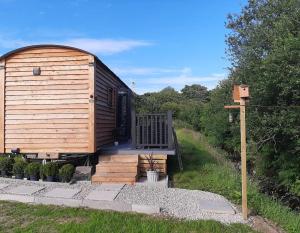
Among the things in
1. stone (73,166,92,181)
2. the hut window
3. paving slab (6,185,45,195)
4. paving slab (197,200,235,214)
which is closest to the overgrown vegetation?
paving slab (197,200,235,214)

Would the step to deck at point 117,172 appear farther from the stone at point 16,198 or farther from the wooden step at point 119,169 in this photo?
the stone at point 16,198

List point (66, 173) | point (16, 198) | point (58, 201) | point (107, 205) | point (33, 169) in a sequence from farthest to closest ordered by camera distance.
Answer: point (33, 169) < point (66, 173) < point (16, 198) < point (58, 201) < point (107, 205)

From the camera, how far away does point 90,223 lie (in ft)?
15.0

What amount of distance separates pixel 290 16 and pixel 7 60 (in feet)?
24.2

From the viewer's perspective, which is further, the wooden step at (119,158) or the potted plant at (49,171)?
the wooden step at (119,158)

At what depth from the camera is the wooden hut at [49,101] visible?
830 centimetres

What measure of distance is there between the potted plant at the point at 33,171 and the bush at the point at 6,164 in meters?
0.69

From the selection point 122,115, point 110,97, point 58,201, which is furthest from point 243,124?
point 122,115

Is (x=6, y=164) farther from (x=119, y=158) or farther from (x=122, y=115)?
(x=122, y=115)

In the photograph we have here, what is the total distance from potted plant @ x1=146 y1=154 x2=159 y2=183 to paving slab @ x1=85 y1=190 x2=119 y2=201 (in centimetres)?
129

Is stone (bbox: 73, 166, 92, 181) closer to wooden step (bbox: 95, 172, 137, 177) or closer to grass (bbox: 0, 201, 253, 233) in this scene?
wooden step (bbox: 95, 172, 137, 177)

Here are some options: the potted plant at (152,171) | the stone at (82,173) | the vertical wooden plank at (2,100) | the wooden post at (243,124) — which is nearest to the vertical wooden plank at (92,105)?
the stone at (82,173)

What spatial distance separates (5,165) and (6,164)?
0.03 meters

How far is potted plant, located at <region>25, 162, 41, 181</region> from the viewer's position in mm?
7445
